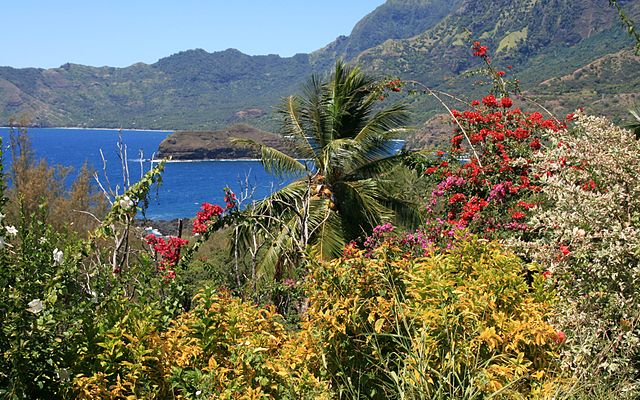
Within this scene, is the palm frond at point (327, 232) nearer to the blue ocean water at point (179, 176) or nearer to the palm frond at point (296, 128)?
the palm frond at point (296, 128)

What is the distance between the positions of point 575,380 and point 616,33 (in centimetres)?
17075

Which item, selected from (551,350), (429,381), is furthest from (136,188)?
(551,350)

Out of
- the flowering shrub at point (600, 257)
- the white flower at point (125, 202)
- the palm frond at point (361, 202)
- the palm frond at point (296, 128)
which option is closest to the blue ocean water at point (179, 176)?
the palm frond at point (296, 128)

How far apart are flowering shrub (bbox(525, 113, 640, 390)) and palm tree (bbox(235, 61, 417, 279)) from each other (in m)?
6.35

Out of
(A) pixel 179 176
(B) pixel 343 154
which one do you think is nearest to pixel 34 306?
(B) pixel 343 154

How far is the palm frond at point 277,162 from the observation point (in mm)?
11453

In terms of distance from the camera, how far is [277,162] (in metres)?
11.6

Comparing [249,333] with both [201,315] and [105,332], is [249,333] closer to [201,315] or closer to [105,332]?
[201,315]

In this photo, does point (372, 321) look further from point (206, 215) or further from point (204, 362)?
point (206, 215)

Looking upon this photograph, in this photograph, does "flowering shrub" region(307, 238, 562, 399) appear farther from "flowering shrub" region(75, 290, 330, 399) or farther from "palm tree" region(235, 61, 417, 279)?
"palm tree" region(235, 61, 417, 279)

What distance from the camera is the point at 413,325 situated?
12.2ft

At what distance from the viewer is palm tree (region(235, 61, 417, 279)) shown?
35.9 feet

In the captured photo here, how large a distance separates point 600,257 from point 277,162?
854 cm

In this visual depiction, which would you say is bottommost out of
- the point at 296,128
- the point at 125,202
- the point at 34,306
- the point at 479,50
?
the point at 34,306
